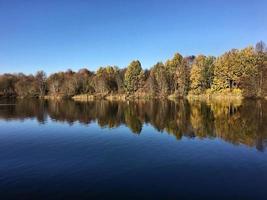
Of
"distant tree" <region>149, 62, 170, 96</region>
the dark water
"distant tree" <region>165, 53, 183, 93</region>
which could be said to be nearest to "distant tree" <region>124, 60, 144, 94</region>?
"distant tree" <region>149, 62, 170, 96</region>

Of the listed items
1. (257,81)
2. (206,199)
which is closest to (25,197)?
(206,199)

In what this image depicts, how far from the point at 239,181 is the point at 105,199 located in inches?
390

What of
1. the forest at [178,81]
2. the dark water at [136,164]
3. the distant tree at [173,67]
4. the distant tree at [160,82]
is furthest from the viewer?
the distant tree at [173,67]

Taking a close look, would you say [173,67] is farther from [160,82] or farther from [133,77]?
[133,77]

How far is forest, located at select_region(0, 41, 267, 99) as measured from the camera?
332ft

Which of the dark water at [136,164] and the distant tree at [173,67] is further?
the distant tree at [173,67]

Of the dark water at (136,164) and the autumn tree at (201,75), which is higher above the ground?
the autumn tree at (201,75)

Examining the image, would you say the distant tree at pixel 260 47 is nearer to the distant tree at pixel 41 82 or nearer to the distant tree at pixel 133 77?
the distant tree at pixel 133 77

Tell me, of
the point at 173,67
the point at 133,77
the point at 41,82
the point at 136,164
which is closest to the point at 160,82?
the point at 173,67

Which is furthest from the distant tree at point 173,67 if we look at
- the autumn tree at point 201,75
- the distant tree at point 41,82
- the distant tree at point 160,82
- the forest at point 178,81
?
the distant tree at point 41,82

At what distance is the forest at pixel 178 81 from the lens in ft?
332

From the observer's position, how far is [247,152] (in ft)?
87.7

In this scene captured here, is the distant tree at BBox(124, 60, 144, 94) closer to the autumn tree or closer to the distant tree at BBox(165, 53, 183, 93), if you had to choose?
the distant tree at BBox(165, 53, 183, 93)

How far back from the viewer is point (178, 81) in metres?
122
